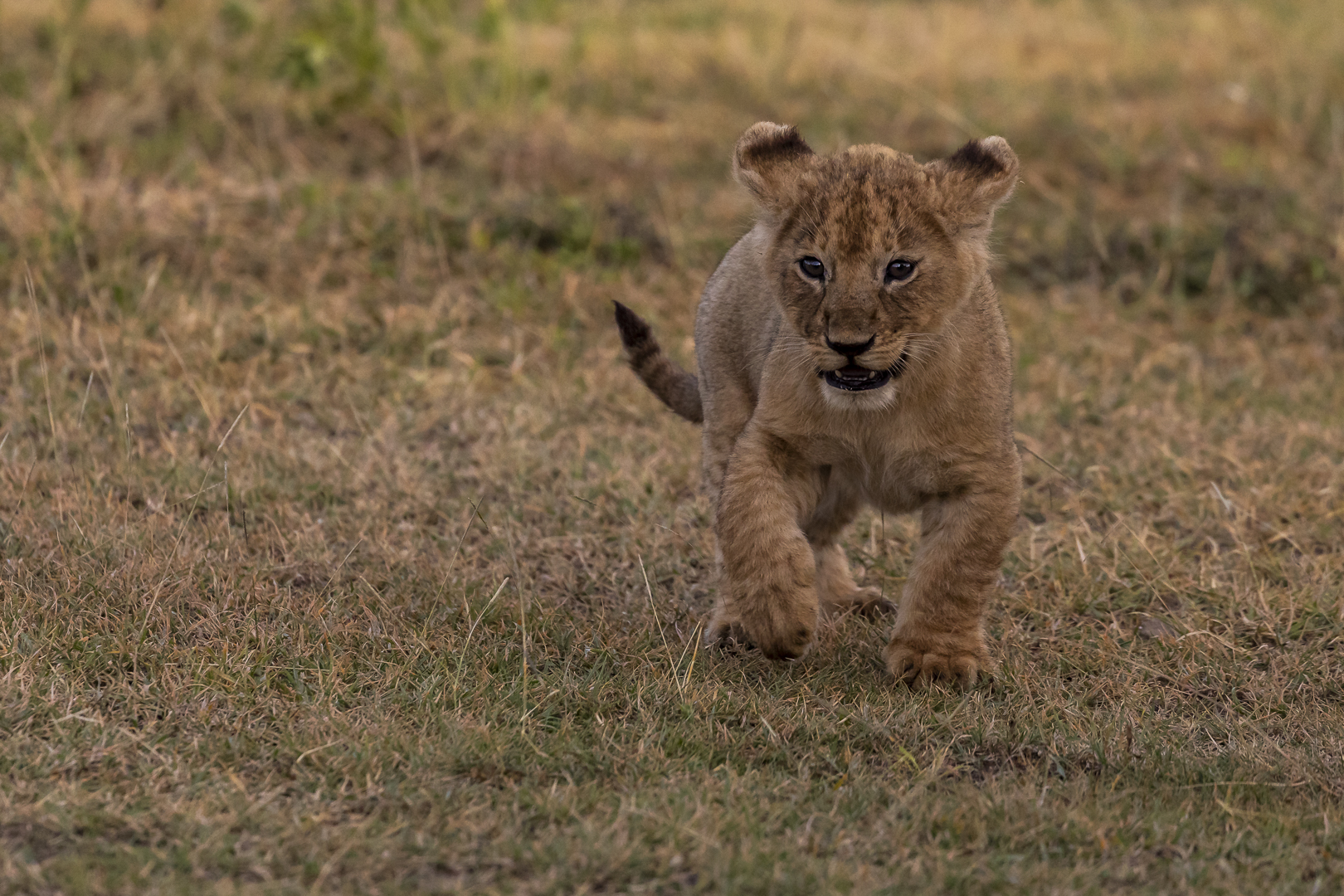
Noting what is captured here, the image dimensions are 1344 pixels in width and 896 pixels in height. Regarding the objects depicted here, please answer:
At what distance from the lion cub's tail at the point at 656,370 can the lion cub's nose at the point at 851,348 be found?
112 cm

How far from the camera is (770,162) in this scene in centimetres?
434

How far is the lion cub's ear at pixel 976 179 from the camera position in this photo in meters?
4.18

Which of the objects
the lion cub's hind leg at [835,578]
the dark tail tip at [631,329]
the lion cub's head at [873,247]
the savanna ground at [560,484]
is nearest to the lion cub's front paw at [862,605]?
the lion cub's hind leg at [835,578]

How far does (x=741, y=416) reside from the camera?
4742 millimetres

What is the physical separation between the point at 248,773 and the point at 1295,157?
7941mm

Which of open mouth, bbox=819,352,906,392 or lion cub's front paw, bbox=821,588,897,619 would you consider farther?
lion cub's front paw, bbox=821,588,897,619

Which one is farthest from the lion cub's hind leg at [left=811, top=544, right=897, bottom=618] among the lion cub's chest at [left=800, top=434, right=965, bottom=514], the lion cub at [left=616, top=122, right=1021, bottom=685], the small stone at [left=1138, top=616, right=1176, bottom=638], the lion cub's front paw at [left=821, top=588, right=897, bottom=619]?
the small stone at [left=1138, top=616, right=1176, bottom=638]

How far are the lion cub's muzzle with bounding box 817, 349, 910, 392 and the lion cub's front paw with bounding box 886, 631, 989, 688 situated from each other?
0.73 m

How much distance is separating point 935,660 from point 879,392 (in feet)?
2.49

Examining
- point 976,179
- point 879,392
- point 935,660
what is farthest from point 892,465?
point 976,179

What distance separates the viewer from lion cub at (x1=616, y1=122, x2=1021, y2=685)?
4035 mm

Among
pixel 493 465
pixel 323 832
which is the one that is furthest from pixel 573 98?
pixel 323 832

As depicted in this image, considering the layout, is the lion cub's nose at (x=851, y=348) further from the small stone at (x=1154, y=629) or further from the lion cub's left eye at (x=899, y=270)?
the small stone at (x=1154, y=629)

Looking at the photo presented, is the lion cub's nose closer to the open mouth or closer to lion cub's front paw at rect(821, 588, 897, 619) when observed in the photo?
the open mouth
